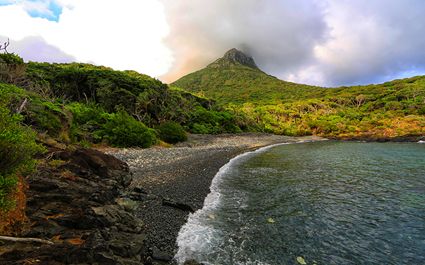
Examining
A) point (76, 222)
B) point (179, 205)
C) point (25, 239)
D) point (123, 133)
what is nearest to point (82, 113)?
point (123, 133)

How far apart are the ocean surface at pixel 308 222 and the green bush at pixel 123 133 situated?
18173 millimetres

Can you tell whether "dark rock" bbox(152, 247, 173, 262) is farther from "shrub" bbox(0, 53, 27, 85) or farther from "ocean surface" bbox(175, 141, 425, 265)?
"shrub" bbox(0, 53, 27, 85)

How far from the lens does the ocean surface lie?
11.6 metres

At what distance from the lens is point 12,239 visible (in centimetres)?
806

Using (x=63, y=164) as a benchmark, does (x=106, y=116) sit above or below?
above

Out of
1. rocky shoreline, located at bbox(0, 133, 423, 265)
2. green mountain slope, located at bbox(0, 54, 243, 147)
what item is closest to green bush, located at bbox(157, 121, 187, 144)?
green mountain slope, located at bbox(0, 54, 243, 147)

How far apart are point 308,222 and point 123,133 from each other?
98.3 ft

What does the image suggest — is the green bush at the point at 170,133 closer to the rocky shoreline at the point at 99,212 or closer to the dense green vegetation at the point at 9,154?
the rocky shoreline at the point at 99,212

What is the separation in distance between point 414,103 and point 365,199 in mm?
122987

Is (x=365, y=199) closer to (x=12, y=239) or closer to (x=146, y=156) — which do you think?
(x=12, y=239)

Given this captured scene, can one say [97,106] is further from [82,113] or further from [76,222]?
[76,222]

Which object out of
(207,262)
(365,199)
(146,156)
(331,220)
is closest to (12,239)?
(207,262)

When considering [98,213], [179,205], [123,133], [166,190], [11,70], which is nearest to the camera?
[98,213]

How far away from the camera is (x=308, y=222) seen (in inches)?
603
